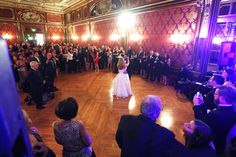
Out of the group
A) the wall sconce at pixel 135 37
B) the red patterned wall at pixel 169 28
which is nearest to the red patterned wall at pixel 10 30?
the wall sconce at pixel 135 37

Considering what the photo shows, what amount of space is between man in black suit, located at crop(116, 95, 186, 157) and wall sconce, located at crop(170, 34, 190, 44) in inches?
246

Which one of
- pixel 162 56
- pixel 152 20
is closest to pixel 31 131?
pixel 162 56

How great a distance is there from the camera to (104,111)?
4.47m

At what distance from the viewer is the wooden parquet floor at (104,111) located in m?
3.24

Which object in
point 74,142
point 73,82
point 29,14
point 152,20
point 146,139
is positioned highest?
point 29,14

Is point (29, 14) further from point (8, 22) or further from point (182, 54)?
point (182, 54)

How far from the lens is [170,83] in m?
7.33

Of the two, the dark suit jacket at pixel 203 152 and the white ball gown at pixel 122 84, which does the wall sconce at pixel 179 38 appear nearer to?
the white ball gown at pixel 122 84

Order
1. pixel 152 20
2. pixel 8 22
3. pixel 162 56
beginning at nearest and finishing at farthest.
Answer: pixel 162 56 → pixel 152 20 → pixel 8 22

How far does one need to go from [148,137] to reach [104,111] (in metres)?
3.21

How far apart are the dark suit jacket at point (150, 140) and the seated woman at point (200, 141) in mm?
82

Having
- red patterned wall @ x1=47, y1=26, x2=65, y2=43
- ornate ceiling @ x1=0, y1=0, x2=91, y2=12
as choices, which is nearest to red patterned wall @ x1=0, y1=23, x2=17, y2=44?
ornate ceiling @ x1=0, y1=0, x2=91, y2=12

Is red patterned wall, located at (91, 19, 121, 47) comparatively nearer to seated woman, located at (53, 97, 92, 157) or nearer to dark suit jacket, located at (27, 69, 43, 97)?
dark suit jacket, located at (27, 69, 43, 97)

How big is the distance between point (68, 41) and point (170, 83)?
15.6 meters
